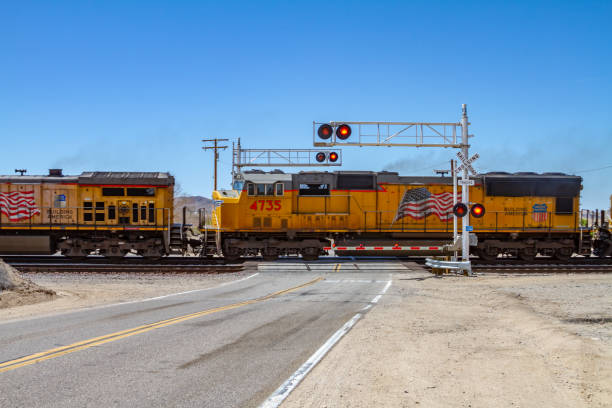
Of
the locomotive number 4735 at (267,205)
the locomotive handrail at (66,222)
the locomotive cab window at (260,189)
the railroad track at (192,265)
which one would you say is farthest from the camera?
the locomotive cab window at (260,189)

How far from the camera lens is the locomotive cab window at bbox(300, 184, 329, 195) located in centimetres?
2445

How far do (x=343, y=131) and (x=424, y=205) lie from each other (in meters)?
7.98

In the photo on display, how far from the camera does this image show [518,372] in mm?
6051

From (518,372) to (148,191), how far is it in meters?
20.9

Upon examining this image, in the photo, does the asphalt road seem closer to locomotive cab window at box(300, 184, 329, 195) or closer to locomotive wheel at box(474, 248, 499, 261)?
locomotive cab window at box(300, 184, 329, 195)

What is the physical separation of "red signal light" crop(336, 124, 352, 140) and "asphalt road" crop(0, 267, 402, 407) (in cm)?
763

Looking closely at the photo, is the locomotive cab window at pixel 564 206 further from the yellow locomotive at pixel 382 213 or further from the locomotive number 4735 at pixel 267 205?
the locomotive number 4735 at pixel 267 205

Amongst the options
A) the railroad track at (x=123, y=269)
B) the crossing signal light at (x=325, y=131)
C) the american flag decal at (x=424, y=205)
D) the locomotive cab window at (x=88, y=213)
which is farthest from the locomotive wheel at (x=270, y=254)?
the locomotive cab window at (x=88, y=213)

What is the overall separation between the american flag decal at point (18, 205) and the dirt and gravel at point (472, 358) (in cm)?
1897

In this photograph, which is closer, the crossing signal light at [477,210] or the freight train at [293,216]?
the crossing signal light at [477,210]

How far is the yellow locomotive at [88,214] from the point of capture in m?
23.8

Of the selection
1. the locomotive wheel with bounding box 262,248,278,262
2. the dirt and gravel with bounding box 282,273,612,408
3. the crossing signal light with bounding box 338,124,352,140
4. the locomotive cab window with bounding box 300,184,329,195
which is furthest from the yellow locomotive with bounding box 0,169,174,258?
the dirt and gravel with bounding box 282,273,612,408

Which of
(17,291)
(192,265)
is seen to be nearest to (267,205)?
(192,265)

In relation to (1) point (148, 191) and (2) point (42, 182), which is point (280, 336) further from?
(2) point (42, 182)
